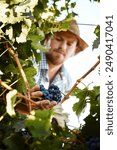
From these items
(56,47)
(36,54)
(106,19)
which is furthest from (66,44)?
(106,19)

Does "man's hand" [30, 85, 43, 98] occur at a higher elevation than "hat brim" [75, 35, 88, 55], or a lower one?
lower

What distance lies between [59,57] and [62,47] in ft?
0.44

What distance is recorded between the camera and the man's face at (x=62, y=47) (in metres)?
2.54

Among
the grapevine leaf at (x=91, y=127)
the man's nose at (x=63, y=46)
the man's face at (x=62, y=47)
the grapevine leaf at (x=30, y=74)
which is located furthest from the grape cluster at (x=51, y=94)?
the man's nose at (x=63, y=46)

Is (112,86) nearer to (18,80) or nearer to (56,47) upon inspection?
(18,80)

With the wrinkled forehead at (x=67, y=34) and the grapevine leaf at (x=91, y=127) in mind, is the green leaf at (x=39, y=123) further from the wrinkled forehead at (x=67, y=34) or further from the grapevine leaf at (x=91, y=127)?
the wrinkled forehead at (x=67, y=34)

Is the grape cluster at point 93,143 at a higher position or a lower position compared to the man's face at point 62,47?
lower

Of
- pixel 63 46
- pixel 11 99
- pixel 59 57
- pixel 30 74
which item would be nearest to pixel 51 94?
pixel 30 74

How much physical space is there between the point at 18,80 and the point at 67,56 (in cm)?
162

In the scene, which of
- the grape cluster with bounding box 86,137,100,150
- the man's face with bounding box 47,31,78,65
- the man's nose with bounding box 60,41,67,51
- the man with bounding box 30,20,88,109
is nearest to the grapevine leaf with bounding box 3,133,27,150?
the grape cluster with bounding box 86,137,100,150

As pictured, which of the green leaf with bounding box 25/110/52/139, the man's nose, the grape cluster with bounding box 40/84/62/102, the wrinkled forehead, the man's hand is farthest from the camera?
the man's nose

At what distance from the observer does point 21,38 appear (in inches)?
55.9

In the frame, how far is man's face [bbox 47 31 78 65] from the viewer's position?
2.54 m

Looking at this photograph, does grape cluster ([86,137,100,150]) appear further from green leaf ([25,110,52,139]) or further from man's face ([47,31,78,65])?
man's face ([47,31,78,65])
